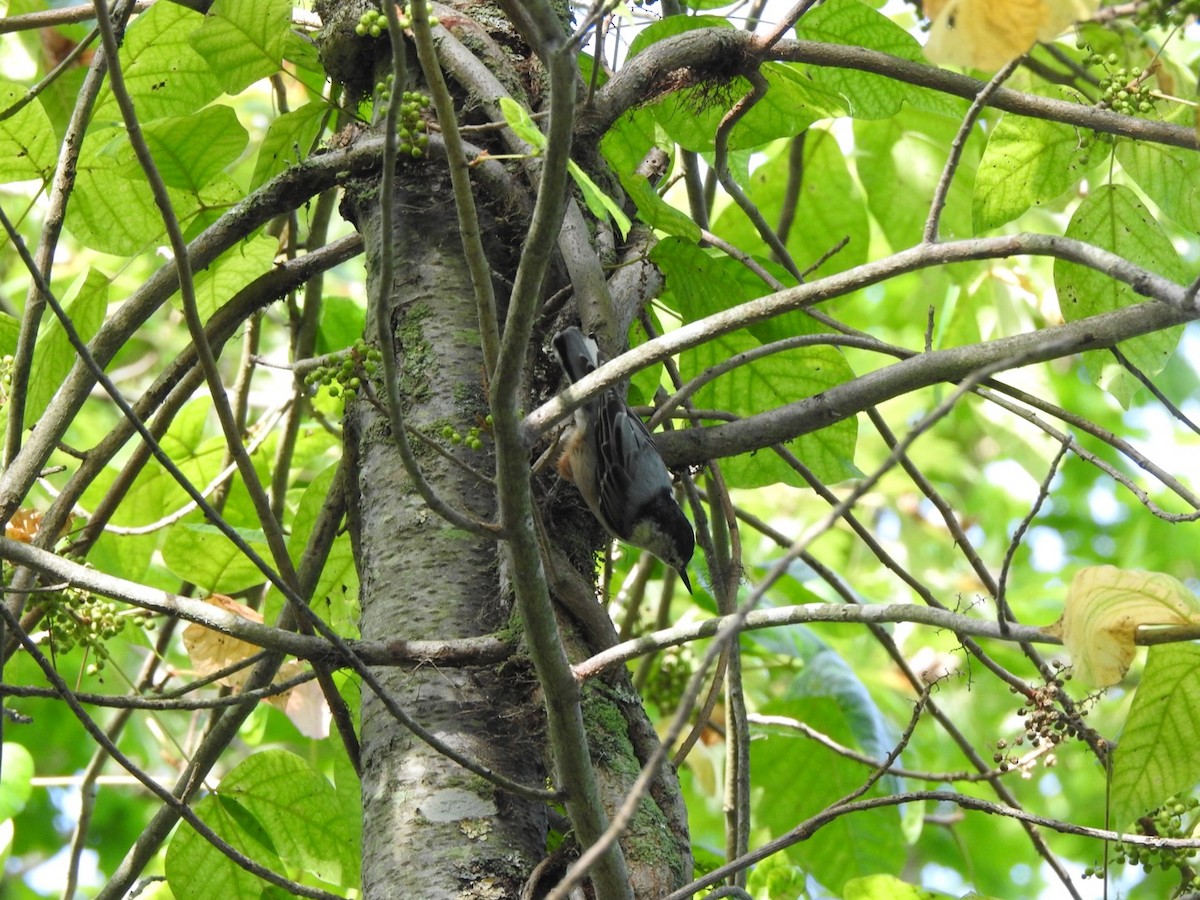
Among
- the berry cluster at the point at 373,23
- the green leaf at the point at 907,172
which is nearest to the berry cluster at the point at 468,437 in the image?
the berry cluster at the point at 373,23

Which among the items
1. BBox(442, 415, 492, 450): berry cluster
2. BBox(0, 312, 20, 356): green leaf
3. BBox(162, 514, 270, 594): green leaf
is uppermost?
BBox(0, 312, 20, 356): green leaf

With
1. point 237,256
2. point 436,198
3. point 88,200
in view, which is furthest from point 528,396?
point 88,200

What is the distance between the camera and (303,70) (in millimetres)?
2727

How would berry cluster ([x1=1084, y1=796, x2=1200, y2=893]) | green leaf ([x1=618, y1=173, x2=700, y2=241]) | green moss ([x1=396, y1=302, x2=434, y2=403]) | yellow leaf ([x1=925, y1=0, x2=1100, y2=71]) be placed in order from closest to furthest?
yellow leaf ([x1=925, y1=0, x2=1100, y2=71]) < berry cluster ([x1=1084, y1=796, x2=1200, y2=893]) < green moss ([x1=396, y1=302, x2=434, y2=403]) < green leaf ([x1=618, y1=173, x2=700, y2=241])

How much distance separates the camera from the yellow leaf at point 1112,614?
151 cm

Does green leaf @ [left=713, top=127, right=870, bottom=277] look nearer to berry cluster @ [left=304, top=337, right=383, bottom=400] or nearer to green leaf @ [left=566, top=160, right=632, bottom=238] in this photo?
berry cluster @ [left=304, top=337, right=383, bottom=400]

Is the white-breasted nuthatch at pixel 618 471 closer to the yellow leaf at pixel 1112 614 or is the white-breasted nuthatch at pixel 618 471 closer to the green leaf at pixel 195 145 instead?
the yellow leaf at pixel 1112 614

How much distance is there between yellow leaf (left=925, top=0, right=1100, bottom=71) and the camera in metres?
1.38

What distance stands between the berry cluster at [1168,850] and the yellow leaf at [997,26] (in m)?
1.29

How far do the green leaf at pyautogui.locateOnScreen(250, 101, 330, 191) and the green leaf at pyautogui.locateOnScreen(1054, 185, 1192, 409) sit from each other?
5.10 ft

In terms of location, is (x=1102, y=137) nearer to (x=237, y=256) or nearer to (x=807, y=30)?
(x=807, y=30)

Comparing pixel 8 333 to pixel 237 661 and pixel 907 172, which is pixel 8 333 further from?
pixel 907 172

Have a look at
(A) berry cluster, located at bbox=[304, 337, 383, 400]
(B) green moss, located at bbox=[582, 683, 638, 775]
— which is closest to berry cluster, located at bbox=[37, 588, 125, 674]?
(A) berry cluster, located at bbox=[304, 337, 383, 400]

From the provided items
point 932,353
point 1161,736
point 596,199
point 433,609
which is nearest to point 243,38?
point 596,199
